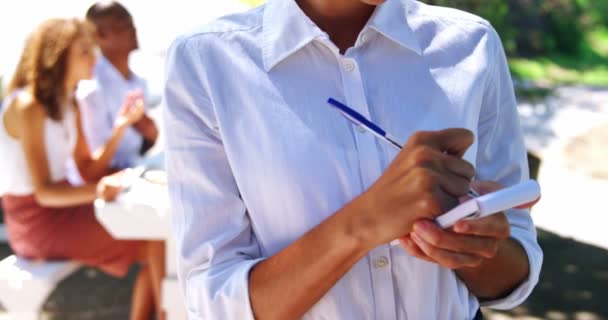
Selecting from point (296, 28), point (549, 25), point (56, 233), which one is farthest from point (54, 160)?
point (549, 25)

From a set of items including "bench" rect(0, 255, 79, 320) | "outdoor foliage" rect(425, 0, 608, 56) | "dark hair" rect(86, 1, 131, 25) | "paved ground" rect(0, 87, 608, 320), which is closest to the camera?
"bench" rect(0, 255, 79, 320)

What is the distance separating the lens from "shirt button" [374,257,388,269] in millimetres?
1199

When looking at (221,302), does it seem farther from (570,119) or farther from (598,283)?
(570,119)

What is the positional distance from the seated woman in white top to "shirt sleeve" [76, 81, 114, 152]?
126 millimetres

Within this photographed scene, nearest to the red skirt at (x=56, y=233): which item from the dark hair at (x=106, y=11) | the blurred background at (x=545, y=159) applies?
the blurred background at (x=545, y=159)

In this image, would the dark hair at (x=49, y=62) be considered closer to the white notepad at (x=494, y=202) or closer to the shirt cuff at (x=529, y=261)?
the shirt cuff at (x=529, y=261)

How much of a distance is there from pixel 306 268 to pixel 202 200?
191mm

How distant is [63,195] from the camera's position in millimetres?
3666

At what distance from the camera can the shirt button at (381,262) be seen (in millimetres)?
1199

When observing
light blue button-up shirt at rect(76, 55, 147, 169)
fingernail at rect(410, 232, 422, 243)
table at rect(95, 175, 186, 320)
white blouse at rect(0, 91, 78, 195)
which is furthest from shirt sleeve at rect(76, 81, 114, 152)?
fingernail at rect(410, 232, 422, 243)

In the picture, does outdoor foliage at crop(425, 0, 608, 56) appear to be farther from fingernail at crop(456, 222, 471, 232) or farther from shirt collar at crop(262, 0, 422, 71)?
fingernail at crop(456, 222, 471, 232)

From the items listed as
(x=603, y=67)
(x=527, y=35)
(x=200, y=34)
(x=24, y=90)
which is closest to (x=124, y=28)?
(x=24, y=90)

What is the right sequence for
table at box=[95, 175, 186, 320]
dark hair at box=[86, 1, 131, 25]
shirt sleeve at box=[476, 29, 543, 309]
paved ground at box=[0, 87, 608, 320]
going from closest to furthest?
shirt sleeve at box=[476, 29, 543, 309] < table at box=[95, 175, 186, 320] < dark hair at box=[86, 1, 131, 25] < paved ground at box=[0, 87, 608, 320]

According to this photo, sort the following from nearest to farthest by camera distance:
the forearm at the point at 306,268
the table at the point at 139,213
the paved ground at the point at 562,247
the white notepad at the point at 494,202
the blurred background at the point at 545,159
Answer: the white notepad at the point at 494,202 → the forearm at the point at 306,268 → the table at the point at 139,213 → the blurred background at the point at 545,159 → the paved ground at the point at 562,247
